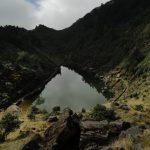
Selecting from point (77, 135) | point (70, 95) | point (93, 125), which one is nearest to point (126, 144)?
point (77, 135)

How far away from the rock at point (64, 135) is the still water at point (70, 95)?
2596 inches

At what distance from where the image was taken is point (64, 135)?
45094 mm

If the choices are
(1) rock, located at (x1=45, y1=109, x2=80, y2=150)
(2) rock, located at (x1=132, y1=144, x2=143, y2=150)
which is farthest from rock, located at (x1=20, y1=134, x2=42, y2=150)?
(2) rock, located at (x1=132, y1=144, x2=143, y2=150)

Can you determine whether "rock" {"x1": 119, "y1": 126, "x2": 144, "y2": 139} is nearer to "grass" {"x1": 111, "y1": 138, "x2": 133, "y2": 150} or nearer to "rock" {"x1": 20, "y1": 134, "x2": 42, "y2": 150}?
"grass" {"x1": 111, "y1": 138, "x2": 133, "y2": 150}

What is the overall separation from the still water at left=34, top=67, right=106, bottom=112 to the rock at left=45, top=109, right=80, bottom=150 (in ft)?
216

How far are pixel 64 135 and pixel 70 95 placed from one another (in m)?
102

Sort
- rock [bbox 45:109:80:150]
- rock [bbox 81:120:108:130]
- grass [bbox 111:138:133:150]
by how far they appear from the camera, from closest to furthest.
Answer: grass [bbox 111:138:133:150], rock [bbox 45:109:80:150], rock [bbox 81:120:108:130]

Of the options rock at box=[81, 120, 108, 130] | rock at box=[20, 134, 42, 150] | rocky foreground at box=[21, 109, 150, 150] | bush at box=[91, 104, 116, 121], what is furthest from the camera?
bush at box=[91, 104, 116, 121]

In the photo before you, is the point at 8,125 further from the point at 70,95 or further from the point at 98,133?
the point at 70,95

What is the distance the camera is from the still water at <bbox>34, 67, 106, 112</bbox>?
124 meters

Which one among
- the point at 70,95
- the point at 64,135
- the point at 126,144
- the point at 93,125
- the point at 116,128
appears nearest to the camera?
the point at 126,144

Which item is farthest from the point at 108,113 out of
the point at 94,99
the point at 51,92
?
the point at 51,92

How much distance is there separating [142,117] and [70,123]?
2546 cm

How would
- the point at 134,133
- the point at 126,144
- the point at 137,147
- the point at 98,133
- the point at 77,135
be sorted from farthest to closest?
1. the point at 77,135
2. the point at 98,133
3. the point at 134,133
4. the point at 126,144
5. the point at 137,147
